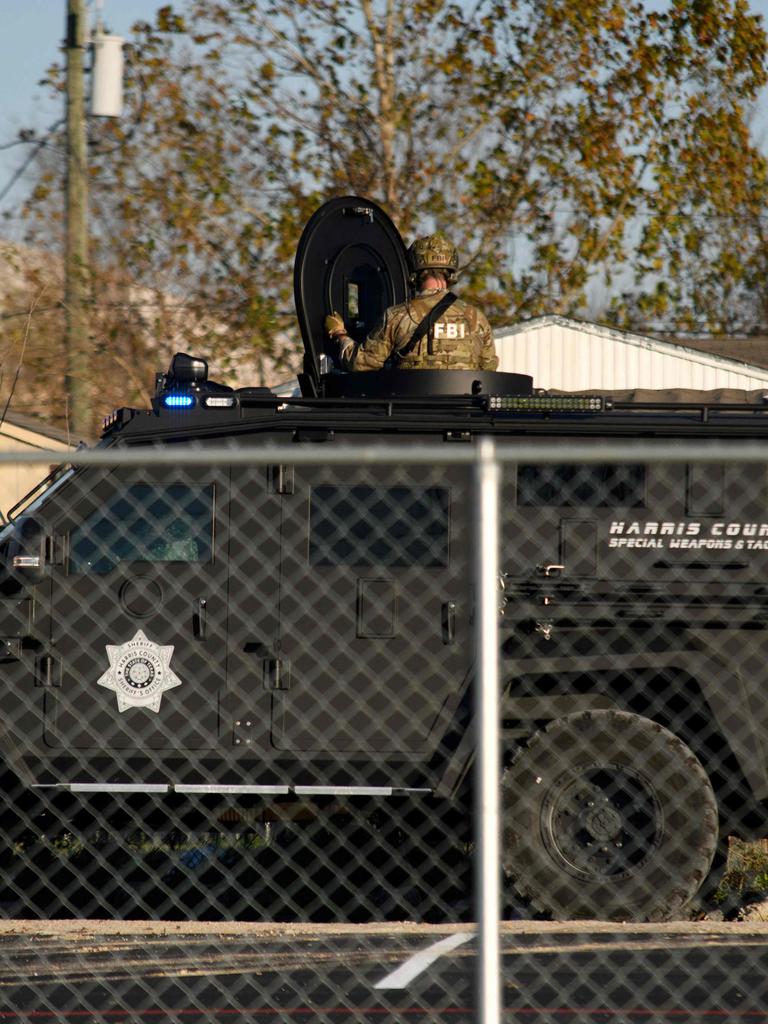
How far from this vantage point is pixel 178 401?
6.92 m

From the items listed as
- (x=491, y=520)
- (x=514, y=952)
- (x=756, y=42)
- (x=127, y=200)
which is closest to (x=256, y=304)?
(x=127, y=200)

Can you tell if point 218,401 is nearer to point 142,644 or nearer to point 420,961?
point 142,644

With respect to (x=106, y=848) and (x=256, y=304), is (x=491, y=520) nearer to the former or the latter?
(x=106, y=848)

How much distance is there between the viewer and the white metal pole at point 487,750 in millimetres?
3617

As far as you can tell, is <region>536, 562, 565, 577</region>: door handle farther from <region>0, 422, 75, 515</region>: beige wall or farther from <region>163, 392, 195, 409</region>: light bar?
<region>0, 422, 75, 515</region>: beige wall

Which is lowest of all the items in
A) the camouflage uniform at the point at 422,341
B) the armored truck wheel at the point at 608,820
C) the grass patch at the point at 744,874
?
the grass patch at the point at 744,874

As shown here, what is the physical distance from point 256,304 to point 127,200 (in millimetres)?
2221

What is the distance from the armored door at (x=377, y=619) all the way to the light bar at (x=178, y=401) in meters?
0.65

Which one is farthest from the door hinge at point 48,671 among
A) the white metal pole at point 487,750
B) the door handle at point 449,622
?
the white metal pole at point 487,750

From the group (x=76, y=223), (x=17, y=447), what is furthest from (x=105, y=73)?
(x=17, y=447)

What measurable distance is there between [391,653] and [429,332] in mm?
1885

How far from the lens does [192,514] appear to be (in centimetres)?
666

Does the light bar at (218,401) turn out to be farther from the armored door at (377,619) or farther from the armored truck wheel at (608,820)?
the armored truck wheel at (608,820)

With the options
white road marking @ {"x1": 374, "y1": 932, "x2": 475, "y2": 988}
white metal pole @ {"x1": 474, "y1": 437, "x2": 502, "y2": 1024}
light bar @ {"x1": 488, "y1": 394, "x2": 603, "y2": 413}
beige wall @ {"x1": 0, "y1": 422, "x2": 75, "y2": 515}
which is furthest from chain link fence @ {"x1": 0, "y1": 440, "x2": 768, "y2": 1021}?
beige wall @ {"x1": 0, "y1": 422, "x2": 75, "y2": 515}
